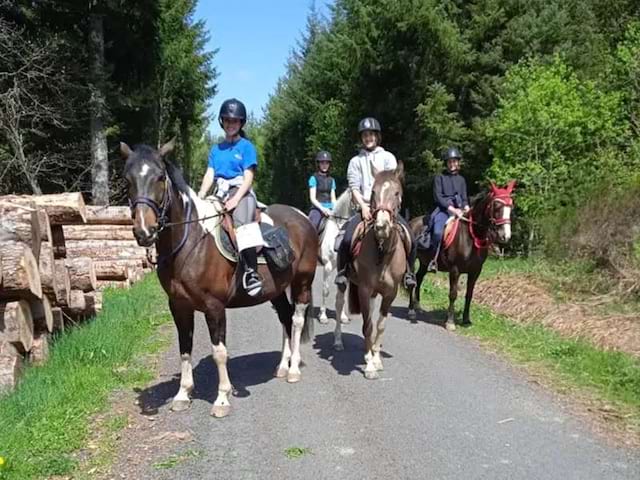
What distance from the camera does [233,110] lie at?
6.31 m

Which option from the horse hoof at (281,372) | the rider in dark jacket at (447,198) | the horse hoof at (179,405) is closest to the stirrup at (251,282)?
the horse hoof at (179,405)

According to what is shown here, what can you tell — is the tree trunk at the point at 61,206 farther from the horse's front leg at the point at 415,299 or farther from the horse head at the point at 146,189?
the horse's front leg at the point at 415,299

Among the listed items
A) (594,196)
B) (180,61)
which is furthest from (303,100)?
(594,196)

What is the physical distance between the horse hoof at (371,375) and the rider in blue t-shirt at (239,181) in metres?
1.70

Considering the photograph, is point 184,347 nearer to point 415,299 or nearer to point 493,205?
point 493,205

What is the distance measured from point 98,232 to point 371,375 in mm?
10495

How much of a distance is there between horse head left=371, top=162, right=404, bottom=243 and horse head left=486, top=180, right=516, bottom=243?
10.2ft

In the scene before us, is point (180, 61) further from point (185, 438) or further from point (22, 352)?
point (185, 438)

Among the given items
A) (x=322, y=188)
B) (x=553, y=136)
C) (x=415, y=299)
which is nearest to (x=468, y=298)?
(x=415, y=299)

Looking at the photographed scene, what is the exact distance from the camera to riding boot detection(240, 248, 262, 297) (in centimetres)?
612

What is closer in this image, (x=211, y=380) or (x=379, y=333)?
(x=211, y=380)

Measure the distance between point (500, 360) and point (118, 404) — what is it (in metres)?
4.66

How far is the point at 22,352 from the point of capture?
22.6 ft

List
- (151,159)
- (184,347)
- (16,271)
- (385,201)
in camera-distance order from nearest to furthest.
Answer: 1. (151,159)
2. (184,347)
3. (16,271)
4. (385,201)
